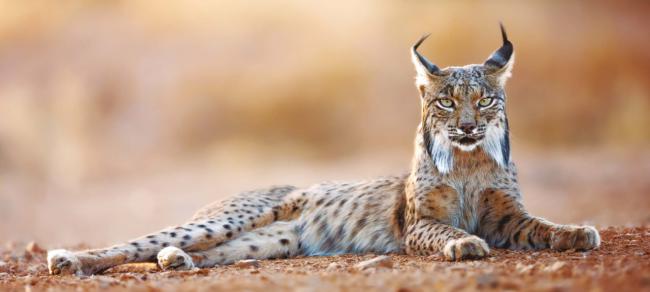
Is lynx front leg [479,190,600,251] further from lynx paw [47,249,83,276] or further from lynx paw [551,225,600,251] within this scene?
lynx paw [47,249,83,276]

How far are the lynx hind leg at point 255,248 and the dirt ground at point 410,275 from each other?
12.0 inches

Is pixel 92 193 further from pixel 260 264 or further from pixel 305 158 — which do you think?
pixel 260 264

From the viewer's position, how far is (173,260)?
6.06 meters

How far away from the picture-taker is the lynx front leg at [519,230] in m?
5.59

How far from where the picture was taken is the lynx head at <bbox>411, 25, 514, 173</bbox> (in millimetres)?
6004

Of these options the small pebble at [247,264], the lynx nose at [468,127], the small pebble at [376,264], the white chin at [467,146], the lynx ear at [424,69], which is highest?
the lynx ear at [424,69]

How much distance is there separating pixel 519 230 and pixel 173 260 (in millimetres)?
2401

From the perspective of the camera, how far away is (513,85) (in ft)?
79.2

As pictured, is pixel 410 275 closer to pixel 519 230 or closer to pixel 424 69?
pixel 519 230

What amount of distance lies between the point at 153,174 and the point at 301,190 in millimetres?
14479

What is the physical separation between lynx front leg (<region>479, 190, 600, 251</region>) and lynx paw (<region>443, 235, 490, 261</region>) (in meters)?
0.61

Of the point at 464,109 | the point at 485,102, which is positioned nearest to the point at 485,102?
the point at 485,102

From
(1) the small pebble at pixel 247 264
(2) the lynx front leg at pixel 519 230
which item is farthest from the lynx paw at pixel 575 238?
(1) the small pebble at pixel 247 264

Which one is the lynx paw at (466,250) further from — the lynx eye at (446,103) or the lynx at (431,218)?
the lynx eye at (446,103)
